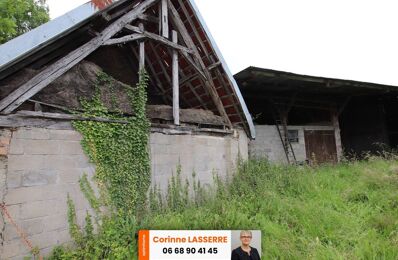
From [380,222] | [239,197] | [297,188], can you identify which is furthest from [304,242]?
[297,188]

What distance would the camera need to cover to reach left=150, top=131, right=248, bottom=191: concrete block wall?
18.0 feet

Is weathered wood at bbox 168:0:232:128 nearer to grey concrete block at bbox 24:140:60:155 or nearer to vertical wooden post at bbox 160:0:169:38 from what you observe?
vertical wooden post at bbox 160:0:169:38

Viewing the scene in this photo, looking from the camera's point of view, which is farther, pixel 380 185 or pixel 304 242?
pixel 380 185

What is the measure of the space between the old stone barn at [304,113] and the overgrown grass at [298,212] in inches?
108

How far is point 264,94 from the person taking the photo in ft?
33.2

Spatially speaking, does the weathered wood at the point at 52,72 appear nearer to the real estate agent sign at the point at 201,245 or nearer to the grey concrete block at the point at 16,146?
the grey concrete block at the point at 16,146

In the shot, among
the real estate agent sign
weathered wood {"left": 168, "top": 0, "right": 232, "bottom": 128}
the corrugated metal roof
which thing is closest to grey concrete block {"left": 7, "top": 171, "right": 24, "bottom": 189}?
the corrugated metal roof

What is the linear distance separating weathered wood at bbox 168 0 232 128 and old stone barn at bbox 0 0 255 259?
2cm

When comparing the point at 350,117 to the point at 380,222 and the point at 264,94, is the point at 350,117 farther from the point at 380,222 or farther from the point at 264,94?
the point at 380,222

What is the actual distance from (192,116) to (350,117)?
1101cm

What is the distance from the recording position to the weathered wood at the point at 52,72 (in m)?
3.55

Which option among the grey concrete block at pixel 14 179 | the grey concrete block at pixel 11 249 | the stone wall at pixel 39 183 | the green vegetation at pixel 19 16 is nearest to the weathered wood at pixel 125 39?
the stone wall at pixel 39 183

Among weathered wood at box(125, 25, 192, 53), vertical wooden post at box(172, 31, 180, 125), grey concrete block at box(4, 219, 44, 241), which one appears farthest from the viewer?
vertical wooden post at box(172, 31, 180, 125)

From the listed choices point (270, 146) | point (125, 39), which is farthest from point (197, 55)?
point (270, 146)
